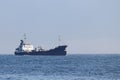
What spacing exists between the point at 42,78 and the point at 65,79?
3764mm

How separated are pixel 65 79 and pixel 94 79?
3.91 metres

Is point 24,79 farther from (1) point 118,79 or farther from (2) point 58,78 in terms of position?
(1) point 118,79

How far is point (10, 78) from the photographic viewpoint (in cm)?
7212

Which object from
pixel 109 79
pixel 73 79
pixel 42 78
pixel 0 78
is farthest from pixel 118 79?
pixel 0 78

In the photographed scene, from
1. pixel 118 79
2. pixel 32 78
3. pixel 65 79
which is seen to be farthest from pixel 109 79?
pixel 32 78

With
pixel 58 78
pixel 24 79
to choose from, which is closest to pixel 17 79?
pixel 24 79

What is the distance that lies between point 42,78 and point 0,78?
5708mm

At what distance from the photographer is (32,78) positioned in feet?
237

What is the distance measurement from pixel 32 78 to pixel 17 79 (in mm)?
2692

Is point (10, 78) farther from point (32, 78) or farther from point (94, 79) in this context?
point (94, 79)

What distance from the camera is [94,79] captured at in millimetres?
71375

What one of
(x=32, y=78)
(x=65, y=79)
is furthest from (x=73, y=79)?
(x=32, y=78)

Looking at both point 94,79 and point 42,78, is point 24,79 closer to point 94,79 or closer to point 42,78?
point 42,78

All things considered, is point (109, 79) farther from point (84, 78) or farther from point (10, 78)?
point (10, 78)
